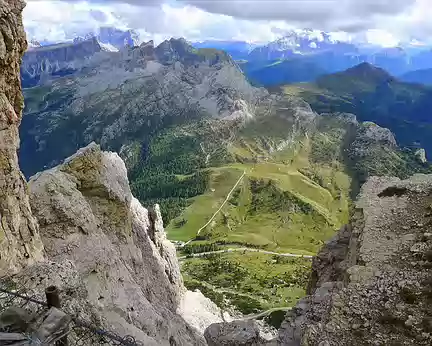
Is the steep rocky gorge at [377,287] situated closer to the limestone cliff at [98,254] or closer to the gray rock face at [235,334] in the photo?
the gray rock face at [235,334]

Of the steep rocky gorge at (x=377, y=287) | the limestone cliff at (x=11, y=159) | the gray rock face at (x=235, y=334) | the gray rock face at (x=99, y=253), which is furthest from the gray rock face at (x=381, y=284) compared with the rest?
the limestone cliff at (x=11, y=159)

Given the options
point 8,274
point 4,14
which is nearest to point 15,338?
point 8,274

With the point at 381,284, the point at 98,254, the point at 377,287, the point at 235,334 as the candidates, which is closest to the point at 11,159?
the point at 98,254

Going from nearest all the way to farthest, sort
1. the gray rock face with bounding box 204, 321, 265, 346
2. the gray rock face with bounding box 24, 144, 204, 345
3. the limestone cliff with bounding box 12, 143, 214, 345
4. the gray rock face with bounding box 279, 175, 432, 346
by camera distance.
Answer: the gray rock face with bounding box 279, 175, 432, 346, the limestone cliff with bounding box 12, 143, 214, 345, the gray rock face with bounding box 24, 144, 204, 345, the gray rock face with bounding box 204, 321, 265, 346

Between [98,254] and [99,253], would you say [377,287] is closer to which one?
[98,254]

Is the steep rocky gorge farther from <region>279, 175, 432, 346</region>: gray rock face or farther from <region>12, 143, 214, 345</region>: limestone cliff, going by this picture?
<region>12, 143, 214, 345</region>: limestone cliff

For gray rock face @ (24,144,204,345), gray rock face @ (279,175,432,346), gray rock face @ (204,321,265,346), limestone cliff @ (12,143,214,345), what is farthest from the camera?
gray rock face @ (204,321,265,346)

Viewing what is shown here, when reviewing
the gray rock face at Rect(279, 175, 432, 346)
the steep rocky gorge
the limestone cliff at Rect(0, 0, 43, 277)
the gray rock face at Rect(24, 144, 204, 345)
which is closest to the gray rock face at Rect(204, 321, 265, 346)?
the steep rocky gorge
